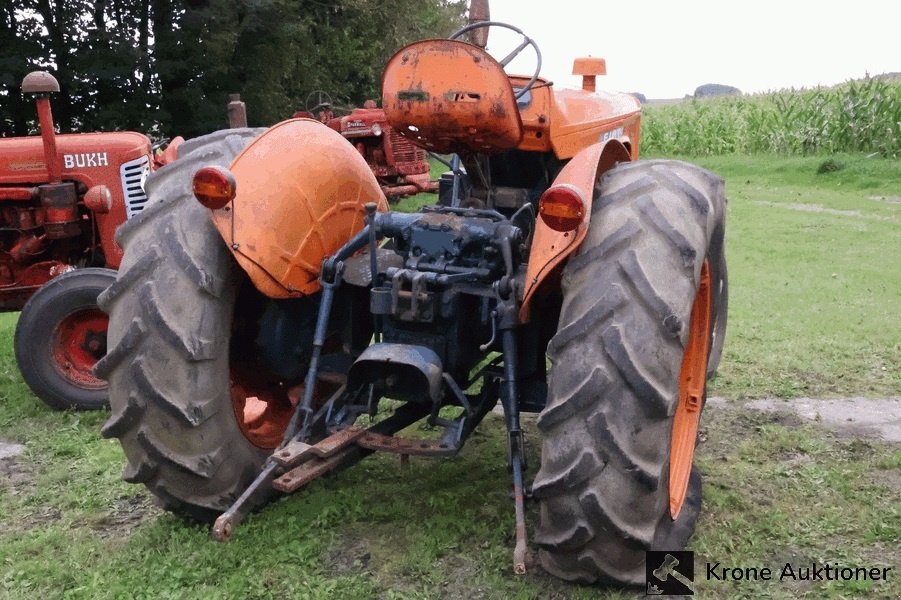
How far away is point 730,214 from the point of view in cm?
1230

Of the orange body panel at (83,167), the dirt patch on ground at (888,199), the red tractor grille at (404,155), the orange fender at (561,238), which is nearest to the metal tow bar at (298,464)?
the orange fender at (561,238)

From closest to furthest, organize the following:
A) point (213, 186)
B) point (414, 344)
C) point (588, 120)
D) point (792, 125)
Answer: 1. point (213, 186)
2. point (414, 344)
3. point (588, 120)
4. point (792, 125)

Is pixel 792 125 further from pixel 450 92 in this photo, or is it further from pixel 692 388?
pixel 450 92

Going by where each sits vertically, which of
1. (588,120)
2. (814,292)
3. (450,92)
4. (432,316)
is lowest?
(814,292)

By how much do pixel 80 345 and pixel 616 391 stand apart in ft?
12.2

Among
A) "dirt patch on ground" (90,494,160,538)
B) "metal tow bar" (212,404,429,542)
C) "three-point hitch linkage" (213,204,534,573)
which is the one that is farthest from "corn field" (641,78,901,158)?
"dirt patch on ground" (90,494,160,538)

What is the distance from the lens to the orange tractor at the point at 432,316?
9.18 ft

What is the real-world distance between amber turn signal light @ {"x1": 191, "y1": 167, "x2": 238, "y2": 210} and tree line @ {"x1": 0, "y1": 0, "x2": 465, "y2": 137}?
1208cm

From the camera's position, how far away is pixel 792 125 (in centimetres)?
2022

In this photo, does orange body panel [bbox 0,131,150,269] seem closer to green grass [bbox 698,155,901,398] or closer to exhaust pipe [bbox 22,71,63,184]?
exhaust pipe [bbox 22,71,63,184]

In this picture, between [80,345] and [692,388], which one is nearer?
[692,388]

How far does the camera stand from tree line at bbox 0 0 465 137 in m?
14.2

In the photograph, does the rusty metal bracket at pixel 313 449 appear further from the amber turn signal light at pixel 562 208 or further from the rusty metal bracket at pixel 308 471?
the amber turn signal light at pixel 562 208

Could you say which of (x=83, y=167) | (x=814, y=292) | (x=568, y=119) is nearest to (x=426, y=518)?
(x=568, y=119)
